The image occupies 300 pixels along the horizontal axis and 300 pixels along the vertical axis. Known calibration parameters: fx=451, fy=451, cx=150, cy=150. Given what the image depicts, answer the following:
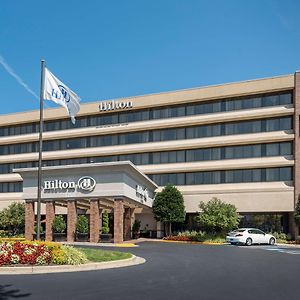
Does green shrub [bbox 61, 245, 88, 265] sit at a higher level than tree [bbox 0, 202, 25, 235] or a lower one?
higher

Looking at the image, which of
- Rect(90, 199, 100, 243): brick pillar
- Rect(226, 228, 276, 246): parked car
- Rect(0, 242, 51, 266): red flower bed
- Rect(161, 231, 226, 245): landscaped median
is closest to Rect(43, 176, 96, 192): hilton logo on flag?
Rect(90, 199, 100, 243): brick pillar

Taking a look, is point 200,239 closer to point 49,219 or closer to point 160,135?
point 49,219

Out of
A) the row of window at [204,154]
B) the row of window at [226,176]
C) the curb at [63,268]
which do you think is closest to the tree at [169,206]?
the row of window at [226,176]

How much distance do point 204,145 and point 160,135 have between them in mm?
5764

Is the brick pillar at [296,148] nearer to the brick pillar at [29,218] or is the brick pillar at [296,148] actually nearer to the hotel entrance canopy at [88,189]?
the hotel entrance canopy at [88,189]

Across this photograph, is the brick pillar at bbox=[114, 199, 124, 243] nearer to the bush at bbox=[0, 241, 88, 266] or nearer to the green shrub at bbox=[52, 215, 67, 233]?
the green shrub at bbox=[52, 215, 67, 233]

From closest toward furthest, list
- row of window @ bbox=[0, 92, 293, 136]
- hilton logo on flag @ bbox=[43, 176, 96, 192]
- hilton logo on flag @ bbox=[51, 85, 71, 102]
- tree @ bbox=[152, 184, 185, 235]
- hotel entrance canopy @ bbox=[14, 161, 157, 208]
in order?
hilton logo on flag @ bbox=[51, 85, 71, 102] < hotel entrance canopy @ bbox=[14, 161, 157, 208] < hilton logo on flag @ bbox=[43, 176, 96, 192] < tree @ bbox=[152, 184, 185, 235] < row of window @ bbox=[0, 92, 293, 136]

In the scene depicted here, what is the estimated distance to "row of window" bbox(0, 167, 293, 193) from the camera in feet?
154

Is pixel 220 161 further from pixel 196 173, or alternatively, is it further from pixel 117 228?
pixel 117 228

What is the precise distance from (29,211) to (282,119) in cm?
2717

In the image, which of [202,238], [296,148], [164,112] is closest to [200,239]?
[202,238]

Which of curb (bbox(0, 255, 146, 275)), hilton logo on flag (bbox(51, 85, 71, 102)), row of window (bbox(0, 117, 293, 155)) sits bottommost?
curb (bbox(0, 255, 146, 275))

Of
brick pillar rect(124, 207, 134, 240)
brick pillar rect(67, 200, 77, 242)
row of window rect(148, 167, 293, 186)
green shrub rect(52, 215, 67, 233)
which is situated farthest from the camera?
row of window rect(148, 167, 293, 186)

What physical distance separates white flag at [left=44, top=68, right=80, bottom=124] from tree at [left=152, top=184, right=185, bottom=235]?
24.8 metres
